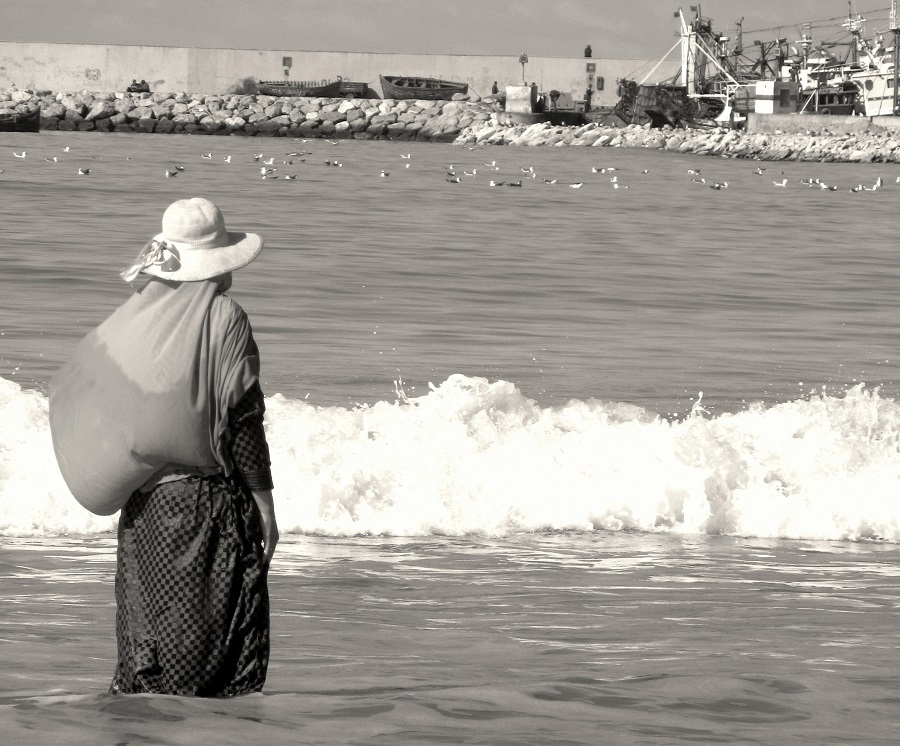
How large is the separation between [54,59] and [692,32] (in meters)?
41.3

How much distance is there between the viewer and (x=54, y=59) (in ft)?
350

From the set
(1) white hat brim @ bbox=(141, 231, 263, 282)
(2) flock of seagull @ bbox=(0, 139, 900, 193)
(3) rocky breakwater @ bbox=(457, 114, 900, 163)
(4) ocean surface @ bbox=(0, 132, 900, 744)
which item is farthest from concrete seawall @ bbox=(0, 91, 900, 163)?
(1) white hat brim @ bbox=(141, 231, 263, 282)

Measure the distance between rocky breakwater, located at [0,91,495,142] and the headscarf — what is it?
271 ft

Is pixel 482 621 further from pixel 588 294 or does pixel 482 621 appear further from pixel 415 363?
pixel 588 294

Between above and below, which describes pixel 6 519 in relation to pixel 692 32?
below

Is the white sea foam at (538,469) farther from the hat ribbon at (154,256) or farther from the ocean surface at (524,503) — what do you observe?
the hat ribbon at (154,256)

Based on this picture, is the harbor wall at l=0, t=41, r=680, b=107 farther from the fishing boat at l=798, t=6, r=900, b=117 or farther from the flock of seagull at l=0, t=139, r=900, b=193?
the flock of seagull at l=0, t=139, r=900, b=193

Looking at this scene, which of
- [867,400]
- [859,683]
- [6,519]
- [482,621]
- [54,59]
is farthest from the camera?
[54,59]

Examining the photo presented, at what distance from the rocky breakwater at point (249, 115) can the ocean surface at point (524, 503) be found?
6508 cm

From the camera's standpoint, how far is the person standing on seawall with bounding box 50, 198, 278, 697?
401 cm

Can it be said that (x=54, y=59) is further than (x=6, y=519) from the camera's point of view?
Yes

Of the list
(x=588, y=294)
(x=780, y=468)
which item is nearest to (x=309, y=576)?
(x=780, y=468)

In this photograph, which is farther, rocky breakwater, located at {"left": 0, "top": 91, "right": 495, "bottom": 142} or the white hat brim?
rocky breakwater, located at {"left": 0, "top": 91, "right": 495, "bottom": 142}

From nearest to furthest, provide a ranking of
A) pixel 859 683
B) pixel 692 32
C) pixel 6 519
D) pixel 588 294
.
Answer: pixel 859 683 → pixel 6 519 → pixel 588 294 → pixel 692 32
